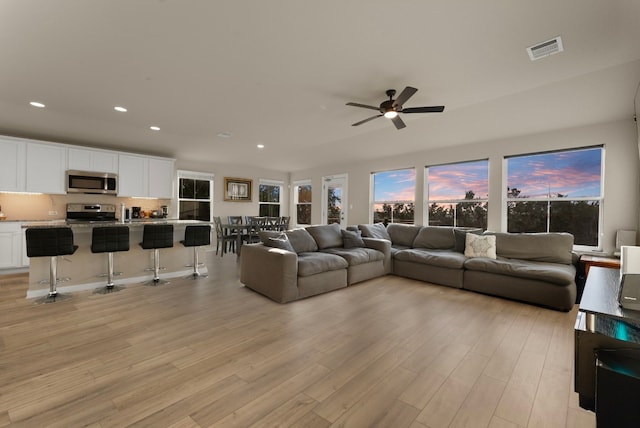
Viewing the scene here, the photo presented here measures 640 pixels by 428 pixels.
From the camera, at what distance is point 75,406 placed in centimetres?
164

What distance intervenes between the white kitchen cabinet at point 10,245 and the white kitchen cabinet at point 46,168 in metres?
0.72

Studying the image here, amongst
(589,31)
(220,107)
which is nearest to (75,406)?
(220,107)

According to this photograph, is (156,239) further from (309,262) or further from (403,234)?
(403,234)

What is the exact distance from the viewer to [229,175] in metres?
8.38

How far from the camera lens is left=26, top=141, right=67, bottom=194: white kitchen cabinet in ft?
16.8

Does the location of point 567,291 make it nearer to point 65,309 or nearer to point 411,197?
point 411,197

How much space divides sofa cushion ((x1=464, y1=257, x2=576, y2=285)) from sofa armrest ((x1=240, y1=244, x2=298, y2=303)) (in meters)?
2.63

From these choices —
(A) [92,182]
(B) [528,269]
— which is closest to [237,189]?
(A) [92,182]

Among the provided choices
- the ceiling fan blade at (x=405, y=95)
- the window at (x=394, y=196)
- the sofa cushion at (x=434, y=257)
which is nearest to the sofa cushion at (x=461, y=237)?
the sofa cushion at (x=434, y=257)

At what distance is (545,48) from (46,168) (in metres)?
7.77

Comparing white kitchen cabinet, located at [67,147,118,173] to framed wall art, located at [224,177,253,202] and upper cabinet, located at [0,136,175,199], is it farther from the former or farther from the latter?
framed wall art, located at [224,177,253,202]

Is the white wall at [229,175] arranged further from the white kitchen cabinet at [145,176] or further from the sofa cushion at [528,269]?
the sofa cushion at [528,269]

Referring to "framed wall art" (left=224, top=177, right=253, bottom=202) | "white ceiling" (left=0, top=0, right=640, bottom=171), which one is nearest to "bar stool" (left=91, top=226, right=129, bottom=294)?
"white ceiling" (left=0, top=0, right=640, bottom=171)

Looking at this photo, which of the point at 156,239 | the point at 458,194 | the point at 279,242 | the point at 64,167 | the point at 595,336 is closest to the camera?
the point at 595,336
